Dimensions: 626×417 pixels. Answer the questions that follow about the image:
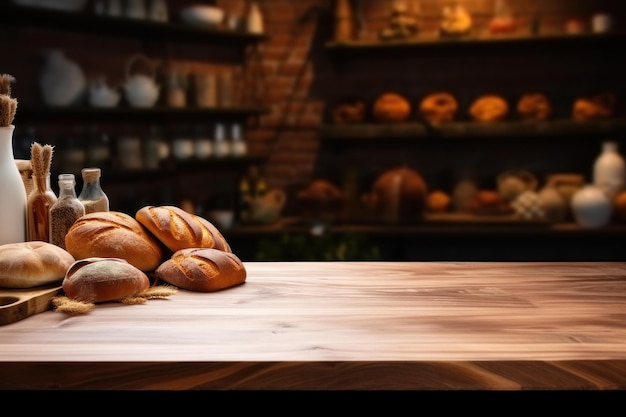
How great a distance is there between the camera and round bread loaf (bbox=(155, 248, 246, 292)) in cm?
150

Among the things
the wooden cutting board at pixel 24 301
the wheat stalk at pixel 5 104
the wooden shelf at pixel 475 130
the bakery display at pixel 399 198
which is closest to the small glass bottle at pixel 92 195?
the wheat stalk at pixel 5 104

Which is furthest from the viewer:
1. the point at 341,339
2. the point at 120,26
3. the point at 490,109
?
the point at 490,109

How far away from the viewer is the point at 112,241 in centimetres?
154

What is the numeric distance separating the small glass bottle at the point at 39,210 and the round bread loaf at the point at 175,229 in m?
0.21

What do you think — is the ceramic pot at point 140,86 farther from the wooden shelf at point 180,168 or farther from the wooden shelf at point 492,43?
the wooden shelf at point 492,43

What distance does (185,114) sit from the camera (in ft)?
13.5

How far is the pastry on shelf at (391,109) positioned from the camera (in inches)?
164

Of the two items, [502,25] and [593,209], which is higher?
[502,25]

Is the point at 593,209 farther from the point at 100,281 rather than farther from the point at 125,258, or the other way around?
the point at 100,281

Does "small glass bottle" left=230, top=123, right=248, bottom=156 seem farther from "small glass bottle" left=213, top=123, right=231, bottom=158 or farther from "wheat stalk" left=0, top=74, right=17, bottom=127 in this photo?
"wheat stalk" left=0, top=74, right=17, bottom=127

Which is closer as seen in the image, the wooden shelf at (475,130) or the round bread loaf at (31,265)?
the round bread loaf at (31,265)

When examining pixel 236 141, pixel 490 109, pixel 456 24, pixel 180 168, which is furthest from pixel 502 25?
pixel 180 168

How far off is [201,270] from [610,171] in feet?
Result: 10.4
